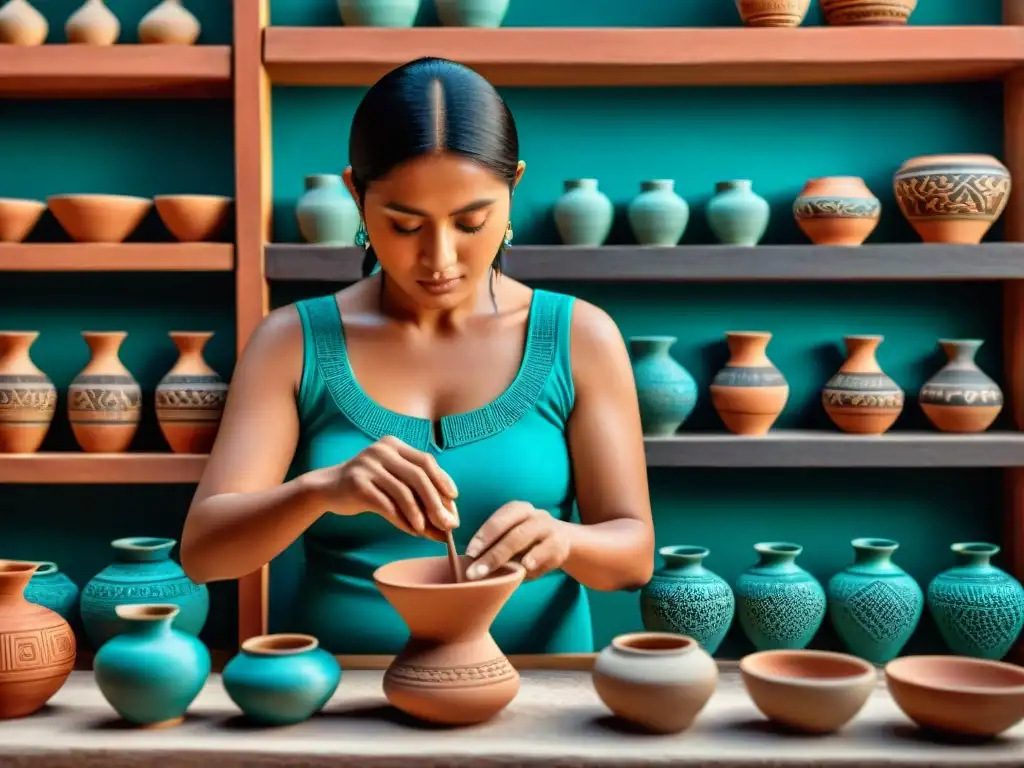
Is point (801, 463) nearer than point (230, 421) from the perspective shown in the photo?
No

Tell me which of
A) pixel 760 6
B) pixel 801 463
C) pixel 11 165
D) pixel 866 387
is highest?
pixel 760 6

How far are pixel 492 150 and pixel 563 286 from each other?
144cm

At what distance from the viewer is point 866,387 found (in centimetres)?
291

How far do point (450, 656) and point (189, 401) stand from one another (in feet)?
5.88

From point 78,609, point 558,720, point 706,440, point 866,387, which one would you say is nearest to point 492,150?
point 558,720

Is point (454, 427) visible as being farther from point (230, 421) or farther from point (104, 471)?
point (104, 471)

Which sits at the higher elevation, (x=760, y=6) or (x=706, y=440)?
(x=760, y=6)

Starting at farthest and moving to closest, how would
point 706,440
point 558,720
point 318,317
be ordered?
1. point 706,440
2. point 318,317
3. point 558,720

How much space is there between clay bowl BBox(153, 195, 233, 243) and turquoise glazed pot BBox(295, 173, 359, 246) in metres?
0.21

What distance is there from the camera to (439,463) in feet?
6.33

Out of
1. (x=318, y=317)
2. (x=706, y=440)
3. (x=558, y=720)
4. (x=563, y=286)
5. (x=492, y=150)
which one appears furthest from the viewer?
(x=563, y=286)

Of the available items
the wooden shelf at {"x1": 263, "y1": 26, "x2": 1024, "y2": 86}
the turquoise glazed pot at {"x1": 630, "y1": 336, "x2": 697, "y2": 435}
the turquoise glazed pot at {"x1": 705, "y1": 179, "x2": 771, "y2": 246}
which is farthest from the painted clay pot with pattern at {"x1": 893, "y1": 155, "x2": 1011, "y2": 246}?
the turquoise glazed pot at {"x1": 630, "y1": 336, "x2": 697, "y2": 435}

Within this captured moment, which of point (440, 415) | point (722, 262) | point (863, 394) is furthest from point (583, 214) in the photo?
point (440, 415)

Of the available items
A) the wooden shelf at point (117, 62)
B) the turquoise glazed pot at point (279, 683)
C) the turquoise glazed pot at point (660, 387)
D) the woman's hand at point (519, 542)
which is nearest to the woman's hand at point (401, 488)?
the woman's hand at point (519, 542)
